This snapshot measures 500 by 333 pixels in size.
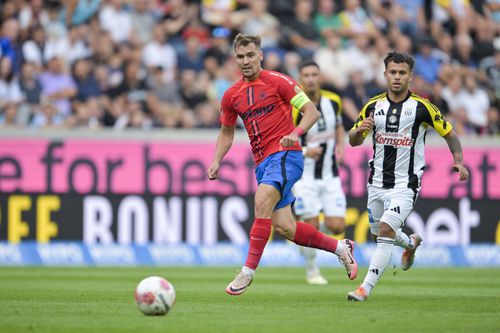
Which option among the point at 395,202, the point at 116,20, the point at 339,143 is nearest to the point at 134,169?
the point at 116,20

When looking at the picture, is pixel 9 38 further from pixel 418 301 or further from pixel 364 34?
pixel 418 301

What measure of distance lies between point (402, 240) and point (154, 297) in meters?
3.48

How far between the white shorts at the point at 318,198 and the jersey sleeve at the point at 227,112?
3401mm

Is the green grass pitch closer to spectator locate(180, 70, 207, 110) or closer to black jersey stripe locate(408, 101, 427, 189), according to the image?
black jersey stripe locate(408, 101, 427, 189)

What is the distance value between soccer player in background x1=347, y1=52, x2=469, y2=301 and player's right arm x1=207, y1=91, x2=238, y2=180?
1.30 m

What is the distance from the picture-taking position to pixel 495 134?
2005 cm

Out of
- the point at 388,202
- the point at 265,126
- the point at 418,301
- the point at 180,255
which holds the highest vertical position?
the point at 265,126

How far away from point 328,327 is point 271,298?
8.76 ft

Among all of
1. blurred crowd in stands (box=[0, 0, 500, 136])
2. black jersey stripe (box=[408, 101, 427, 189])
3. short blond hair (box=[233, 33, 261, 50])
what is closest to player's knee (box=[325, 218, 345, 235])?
black jersey stripe (box=[408, 101, 427, 189])

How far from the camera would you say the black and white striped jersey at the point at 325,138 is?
13.7m

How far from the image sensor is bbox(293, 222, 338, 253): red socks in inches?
402

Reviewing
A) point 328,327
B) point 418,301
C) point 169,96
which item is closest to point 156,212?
point 169,96

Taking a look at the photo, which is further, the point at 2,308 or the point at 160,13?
the point at 160,13

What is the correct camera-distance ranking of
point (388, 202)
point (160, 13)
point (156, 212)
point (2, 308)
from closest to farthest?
point (2, 308) < point (388, 202) < point (156, 212) < point (160, 13)
